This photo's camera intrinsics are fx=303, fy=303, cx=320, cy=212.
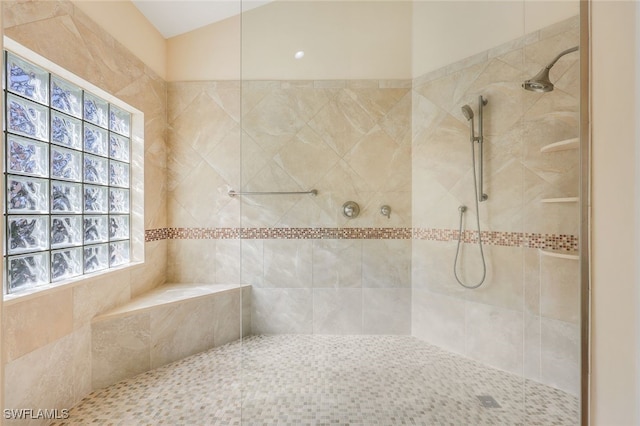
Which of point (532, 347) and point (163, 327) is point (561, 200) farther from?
point (163, 327)

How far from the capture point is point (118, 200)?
88.0 inches

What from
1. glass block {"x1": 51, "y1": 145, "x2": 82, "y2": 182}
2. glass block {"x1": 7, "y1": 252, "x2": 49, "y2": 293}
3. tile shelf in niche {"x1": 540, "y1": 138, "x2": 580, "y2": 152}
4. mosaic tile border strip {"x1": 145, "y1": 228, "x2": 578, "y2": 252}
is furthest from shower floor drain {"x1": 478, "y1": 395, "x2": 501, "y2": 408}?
glass block {"x1": 51, "y1": 145, "x2": 82, "y2": 182}

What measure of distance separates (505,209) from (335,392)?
1213 mm

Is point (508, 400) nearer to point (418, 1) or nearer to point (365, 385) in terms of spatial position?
point (365, 385)

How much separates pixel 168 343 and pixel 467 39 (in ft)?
8.46

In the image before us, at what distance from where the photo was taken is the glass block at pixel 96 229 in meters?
1.93

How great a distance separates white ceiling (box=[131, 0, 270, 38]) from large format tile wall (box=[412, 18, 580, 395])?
1689mm

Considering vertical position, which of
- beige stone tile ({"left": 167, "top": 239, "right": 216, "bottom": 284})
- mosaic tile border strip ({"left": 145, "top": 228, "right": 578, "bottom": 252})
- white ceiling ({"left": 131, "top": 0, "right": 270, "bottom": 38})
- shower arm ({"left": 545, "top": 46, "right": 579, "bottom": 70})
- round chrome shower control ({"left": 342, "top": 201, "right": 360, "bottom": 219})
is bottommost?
beige stone tile ({"left": 167, "top": 239, "right": 216, "bottom": 284})

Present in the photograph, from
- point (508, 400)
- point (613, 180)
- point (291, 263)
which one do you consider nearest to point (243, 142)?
point (291, 263)

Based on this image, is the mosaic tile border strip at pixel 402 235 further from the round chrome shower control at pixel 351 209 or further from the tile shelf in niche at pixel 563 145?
the tile shelf in niche at pixel 563 145

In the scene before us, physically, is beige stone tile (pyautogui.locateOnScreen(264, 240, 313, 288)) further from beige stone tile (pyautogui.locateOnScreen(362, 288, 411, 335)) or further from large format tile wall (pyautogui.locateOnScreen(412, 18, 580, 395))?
large format tile wall (pyautogui.locateOnScreen(412, 18, 580, 395))

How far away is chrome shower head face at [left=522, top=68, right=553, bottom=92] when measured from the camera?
1.29 meters

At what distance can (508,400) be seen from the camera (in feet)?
4.58

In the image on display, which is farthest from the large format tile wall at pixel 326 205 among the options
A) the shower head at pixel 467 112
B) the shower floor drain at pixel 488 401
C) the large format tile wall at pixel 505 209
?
the shower floor drain at pixel 488 401
